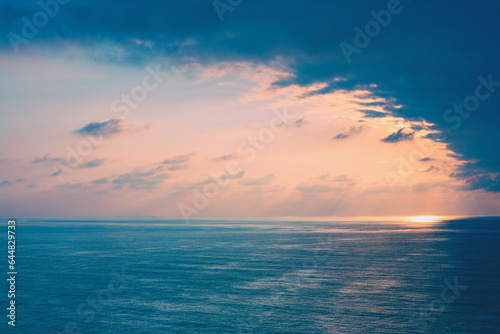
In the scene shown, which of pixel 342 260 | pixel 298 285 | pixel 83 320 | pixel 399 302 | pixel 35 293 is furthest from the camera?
pixel 342 260

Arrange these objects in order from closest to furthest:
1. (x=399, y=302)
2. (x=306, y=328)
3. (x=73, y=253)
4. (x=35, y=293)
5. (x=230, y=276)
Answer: (x=306, y=328), (x=399, y=302), (x=35, y=293), (x=230, y=276), (x=73, y=253)

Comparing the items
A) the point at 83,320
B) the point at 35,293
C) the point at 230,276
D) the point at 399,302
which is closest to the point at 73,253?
the point at 35,293

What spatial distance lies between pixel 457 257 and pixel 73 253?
310 ft

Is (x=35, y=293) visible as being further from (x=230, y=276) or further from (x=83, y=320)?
(x=230, y=276)

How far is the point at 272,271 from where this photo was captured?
225ft

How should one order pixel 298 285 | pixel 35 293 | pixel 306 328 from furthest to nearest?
pixel 298 285, pixel 35 293, pixel 306 328

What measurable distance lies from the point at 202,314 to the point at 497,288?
42.8m

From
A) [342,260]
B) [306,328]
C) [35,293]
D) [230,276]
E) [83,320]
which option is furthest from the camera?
[342,260]

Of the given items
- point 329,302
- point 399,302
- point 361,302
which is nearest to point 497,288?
point 399,302

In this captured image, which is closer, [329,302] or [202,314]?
[202,314]

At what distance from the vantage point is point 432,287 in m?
54.8

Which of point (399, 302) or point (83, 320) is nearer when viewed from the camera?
point (83, 320)

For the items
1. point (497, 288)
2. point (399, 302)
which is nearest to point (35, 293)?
point (399, 302)

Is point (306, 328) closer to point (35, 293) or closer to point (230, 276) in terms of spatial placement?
point (230, 276)
